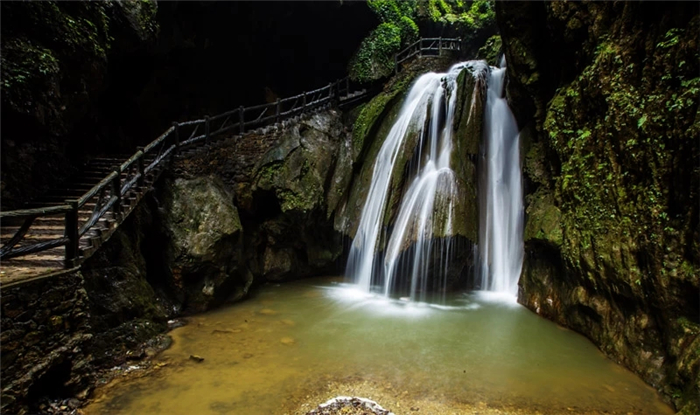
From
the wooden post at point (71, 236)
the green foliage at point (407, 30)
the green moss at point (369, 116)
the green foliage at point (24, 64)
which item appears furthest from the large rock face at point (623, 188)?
the green foliage at point (24, 64)

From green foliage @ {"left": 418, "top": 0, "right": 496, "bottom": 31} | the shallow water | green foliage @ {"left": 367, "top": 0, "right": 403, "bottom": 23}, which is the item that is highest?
green foliage @ {"left": 418, "top": 0, "right": 496, "bottom": 31}

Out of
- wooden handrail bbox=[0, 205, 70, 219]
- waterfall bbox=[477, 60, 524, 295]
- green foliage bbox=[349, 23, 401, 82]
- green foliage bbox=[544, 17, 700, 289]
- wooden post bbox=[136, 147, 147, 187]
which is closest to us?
wooden handrail bbox=[0, 205, 70, 219]

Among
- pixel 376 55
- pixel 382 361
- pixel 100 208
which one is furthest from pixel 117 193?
pixel 376 55

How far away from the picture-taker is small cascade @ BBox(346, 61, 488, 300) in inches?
377

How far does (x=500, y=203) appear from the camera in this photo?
10242 millimetres

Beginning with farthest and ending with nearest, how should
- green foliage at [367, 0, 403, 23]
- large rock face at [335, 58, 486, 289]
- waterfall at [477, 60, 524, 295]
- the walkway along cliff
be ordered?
green foliage at [367, 0, 403, 23] < waterfall at [477, 60, 524, 295] < large rock face at [335, 58, 486, 289] < the walkway along cliff

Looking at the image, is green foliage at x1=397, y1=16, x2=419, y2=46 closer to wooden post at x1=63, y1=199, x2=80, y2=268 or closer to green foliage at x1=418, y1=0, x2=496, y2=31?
green foliage at x1=418, y1=0, x2=496, y2=31

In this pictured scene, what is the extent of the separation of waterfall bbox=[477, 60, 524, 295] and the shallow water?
1.12 meters

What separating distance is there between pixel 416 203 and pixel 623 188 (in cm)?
490

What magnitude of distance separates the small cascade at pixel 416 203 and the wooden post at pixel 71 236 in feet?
22.1

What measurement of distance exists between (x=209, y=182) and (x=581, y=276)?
8338mm

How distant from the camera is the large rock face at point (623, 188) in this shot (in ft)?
16.4

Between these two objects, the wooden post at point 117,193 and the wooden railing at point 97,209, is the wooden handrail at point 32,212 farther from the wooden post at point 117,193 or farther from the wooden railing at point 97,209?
the wooden post at point 117,193

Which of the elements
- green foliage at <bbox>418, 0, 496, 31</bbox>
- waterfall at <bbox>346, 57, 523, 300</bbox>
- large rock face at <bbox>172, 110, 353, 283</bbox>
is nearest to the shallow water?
waterfall at <bbox>346, 57, 523, 300</bbox>
